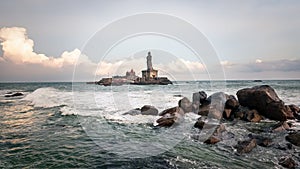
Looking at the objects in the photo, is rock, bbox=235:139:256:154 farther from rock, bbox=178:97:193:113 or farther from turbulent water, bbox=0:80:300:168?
rock, bbox=178:97:193:113

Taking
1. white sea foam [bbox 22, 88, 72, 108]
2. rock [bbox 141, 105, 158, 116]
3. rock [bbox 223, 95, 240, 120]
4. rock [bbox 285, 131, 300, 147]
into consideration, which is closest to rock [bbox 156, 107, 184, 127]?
rock [bbox 141, 105, 158, 116]

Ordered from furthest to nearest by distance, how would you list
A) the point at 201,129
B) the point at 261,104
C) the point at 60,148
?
1. the point at 261,104
2. the point at 201,129
3. the point at 60,148

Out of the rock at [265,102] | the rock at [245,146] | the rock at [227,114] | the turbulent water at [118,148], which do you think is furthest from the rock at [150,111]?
the rock at [245,146]

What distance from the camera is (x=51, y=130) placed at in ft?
39.2

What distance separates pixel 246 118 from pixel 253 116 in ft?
1.55

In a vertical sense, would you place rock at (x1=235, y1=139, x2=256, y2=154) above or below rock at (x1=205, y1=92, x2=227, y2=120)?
below

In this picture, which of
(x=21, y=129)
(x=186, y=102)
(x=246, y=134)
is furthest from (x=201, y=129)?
(x=21, y=129)

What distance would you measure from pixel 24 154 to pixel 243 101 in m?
14.7

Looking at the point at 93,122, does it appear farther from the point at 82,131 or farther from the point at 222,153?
the point at 222,153

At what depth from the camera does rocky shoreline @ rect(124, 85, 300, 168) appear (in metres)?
9.75

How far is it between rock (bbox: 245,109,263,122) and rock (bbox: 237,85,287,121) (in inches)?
28.1

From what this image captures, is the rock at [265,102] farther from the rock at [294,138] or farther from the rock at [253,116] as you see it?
the rock at [294,138]

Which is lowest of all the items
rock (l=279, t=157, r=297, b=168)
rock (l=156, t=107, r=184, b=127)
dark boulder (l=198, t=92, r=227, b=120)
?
rock (l=279, t=157, r=297, b=168)

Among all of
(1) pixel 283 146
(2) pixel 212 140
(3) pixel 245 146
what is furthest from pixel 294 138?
(2) pixel 212 140
